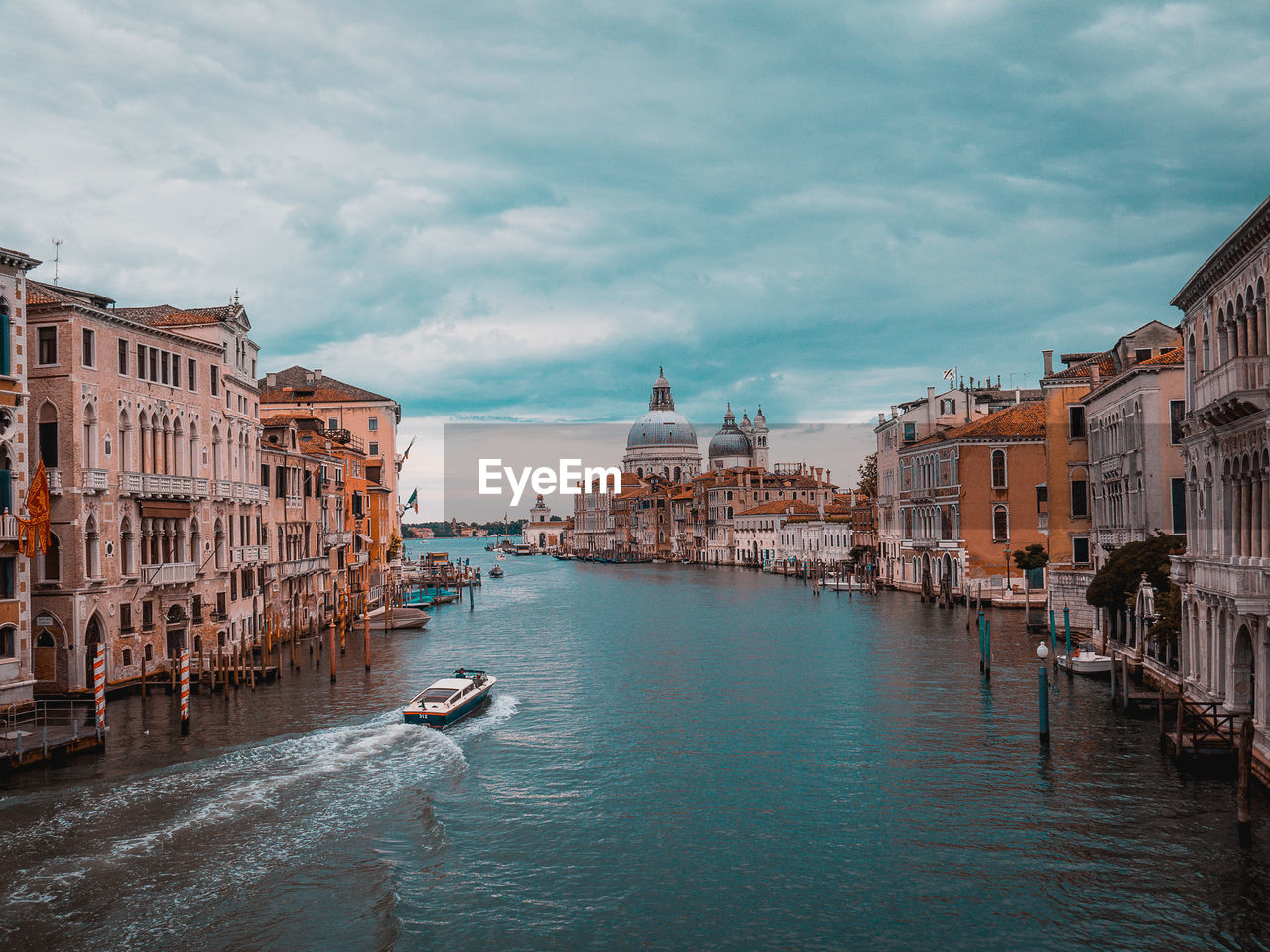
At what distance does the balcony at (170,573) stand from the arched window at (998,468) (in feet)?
134

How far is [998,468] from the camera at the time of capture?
5750 cm

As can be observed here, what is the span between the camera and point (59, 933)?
45.0ft

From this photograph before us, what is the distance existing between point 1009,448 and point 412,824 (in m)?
45.8

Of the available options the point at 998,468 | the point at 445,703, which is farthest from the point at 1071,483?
the point at 445,703

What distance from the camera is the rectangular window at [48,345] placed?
26000 millimetres

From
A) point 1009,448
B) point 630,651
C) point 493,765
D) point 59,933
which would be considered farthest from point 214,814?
point 1009,448

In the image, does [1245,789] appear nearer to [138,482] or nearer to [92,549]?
[92,549]

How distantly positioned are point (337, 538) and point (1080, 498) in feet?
100

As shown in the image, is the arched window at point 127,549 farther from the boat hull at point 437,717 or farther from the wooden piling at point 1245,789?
the wooden piling at point 1245,789

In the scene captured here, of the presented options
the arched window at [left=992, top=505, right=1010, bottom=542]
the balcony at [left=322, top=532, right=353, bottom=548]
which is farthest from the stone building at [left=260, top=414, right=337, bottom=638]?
the arched window at [left=992, top=505, right=1010, bottom=542]

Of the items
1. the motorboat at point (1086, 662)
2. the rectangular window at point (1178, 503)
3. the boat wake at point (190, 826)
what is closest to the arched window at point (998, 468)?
the rectangular window at point (1178, 503)

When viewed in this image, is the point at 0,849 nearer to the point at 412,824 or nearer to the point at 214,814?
the point at 214,814

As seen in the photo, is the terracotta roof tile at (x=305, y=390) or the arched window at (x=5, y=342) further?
the terracotta roof tile at (x=305, y=390)

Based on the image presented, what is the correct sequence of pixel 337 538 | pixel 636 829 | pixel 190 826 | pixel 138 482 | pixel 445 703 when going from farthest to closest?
pixel 337 538 < pixel 138 482 < pixel 445 703 < pixel 636 829 < pixel 190 826
